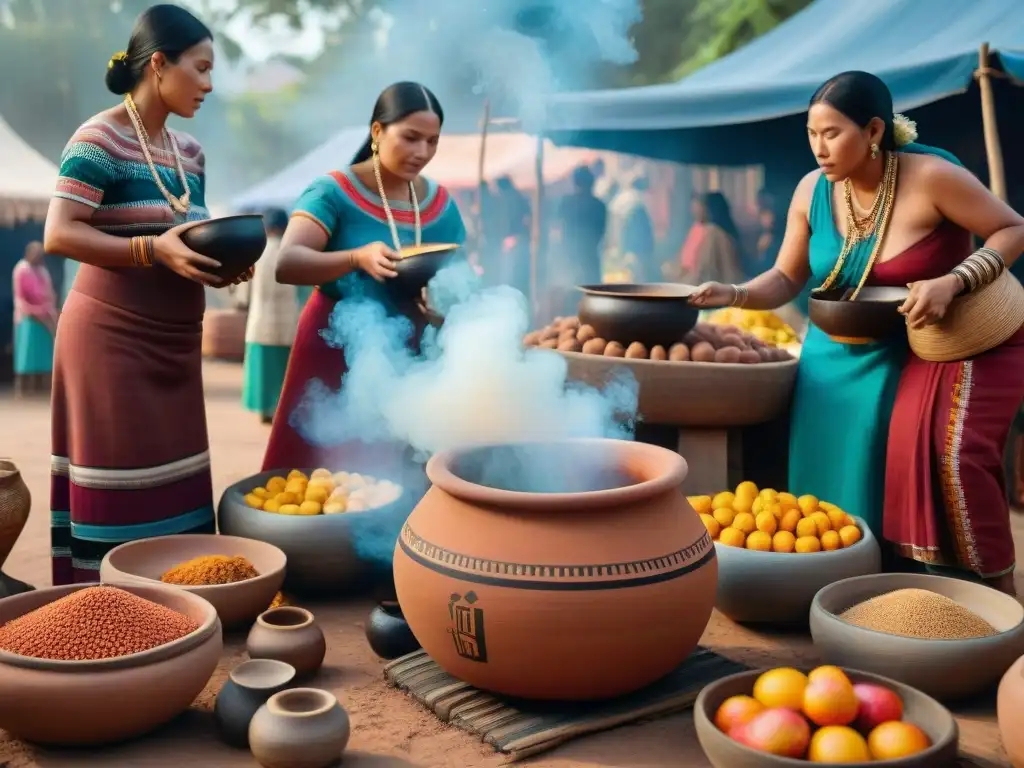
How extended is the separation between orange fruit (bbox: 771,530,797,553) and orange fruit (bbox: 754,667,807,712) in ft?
3.20

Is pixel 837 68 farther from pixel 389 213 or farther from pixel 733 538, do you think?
pixel 733 538

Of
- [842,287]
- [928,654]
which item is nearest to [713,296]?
[842,287]

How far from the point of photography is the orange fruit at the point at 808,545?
344 cm

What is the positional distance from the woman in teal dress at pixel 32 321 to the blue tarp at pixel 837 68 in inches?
255

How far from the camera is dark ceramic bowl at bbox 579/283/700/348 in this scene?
416 cm

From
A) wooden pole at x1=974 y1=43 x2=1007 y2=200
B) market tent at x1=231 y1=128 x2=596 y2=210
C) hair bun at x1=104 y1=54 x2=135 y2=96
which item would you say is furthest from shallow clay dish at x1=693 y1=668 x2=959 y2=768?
market tent at x1=231 y1=128 x2=596 y2=210

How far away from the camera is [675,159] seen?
8766 mm

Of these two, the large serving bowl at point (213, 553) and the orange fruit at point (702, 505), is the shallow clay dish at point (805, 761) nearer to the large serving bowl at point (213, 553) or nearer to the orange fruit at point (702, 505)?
the orange fruit at point (702, 505)

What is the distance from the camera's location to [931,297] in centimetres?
338

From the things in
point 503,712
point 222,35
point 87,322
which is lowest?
point 503,712

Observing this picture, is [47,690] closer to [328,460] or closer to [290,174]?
[328,460]

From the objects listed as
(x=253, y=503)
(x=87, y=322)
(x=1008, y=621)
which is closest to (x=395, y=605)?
(x=253, y=503)

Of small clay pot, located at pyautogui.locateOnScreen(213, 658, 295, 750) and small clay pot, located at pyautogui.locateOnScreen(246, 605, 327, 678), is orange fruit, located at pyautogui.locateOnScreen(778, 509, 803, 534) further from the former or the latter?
small clay pot, located at pyautogui.locateOnScreen(213, 658, 295, 750)

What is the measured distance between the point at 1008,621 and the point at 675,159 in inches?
248
